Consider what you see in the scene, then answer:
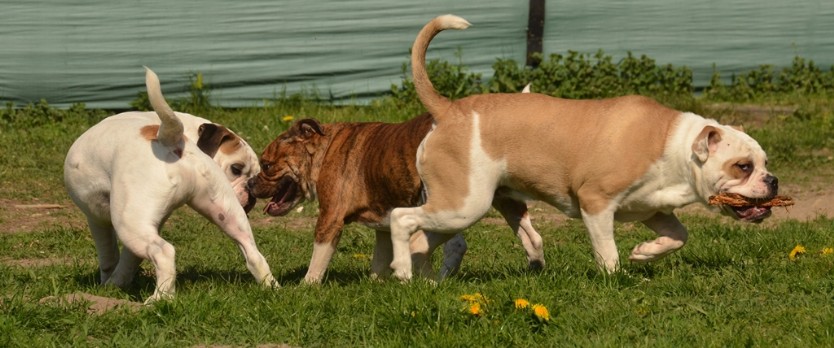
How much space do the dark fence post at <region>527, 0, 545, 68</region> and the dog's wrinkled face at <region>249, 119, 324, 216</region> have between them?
6.26 m

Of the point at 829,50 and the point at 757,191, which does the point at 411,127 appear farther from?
the point at 829,50

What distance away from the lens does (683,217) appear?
34.2 ft

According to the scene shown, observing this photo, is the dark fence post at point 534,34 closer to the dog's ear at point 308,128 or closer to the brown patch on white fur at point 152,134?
the dog's ear at point 308,128

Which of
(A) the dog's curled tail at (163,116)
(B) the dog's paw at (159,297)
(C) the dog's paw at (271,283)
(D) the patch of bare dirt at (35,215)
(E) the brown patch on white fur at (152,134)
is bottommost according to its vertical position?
(D) the patch of bare dirt at (35,215)

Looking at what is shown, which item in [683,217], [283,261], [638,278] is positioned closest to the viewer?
[638,278]

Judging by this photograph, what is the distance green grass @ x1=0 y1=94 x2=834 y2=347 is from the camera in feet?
19.8

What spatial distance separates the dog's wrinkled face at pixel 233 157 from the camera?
26.0ft

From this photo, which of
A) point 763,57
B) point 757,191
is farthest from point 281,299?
point 763,57

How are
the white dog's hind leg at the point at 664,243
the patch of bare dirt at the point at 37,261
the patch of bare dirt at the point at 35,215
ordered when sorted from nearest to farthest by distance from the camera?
the white dog's hind leg at the point at 664,243 < the patch of bare dirt at the point at 37,261 < the patch of bare dirt at the point at 35,215

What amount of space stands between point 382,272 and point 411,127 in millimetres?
974

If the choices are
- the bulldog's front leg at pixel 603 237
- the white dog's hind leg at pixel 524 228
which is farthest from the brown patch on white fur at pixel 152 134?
the bulldog's front leg at pixel 603 237

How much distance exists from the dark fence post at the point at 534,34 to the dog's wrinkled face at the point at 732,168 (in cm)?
700

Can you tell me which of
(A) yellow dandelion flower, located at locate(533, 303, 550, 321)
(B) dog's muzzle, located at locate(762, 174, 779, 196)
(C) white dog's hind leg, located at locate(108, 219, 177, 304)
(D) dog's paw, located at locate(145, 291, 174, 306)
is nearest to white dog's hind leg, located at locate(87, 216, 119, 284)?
(C) white dog's hind leg, located at locate(108, 219, 177, 304)

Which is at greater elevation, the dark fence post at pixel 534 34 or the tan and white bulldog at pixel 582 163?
the tan and white bulldog at pixel 582 163
